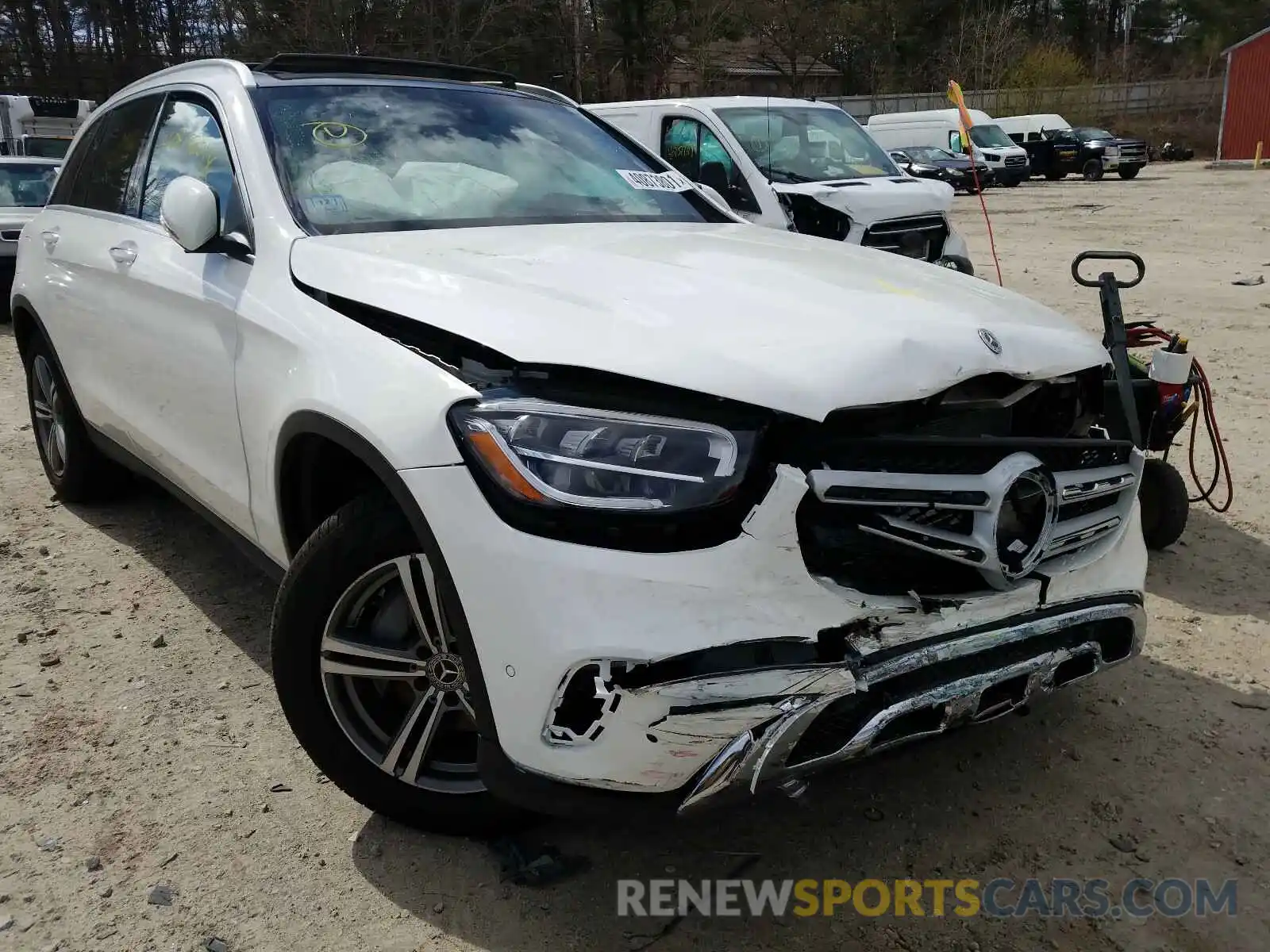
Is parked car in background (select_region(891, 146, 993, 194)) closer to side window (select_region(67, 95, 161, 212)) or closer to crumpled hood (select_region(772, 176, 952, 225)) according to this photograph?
crumpled hood (select_region(772, 176, 952, 225))

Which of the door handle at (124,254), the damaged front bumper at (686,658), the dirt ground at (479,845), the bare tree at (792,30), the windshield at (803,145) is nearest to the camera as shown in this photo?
the damaged front bumper at (686,658)

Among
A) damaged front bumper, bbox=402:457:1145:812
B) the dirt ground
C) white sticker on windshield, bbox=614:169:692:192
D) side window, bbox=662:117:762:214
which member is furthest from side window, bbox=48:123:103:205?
side window, bbox=662:117:762:214

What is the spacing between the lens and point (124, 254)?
3.61 m

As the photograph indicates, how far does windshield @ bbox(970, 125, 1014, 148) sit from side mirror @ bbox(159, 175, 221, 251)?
96.3 feet

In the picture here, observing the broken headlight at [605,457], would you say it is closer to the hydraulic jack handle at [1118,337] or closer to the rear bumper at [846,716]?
the rear bumper at [846,716]

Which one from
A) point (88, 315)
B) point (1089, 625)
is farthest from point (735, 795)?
point (88, 315)

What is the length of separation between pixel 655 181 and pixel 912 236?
5.39 meters

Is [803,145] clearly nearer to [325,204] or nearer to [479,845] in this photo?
[325,204]

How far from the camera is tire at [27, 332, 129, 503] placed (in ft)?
15.1

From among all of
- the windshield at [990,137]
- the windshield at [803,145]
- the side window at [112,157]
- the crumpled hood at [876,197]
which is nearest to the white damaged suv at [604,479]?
the side window at [112,157]

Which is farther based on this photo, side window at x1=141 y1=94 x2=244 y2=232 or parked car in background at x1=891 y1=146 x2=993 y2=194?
parked car in background at x1=891 y1=146 x2=993 y2=194

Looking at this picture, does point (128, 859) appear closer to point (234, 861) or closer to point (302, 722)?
point (234, 861)

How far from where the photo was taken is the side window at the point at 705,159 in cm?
868

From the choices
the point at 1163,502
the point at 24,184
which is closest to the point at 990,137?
the point at 24,184
